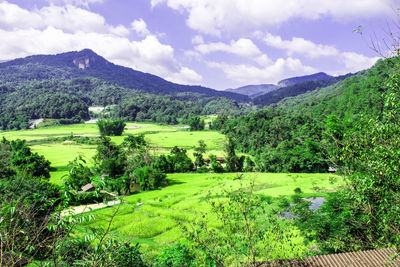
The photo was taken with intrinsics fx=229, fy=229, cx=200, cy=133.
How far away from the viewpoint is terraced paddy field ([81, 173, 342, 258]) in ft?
57.5

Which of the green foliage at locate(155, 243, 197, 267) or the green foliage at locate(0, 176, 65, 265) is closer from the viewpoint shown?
the green foliage at locate(0, 176, 65, 265)

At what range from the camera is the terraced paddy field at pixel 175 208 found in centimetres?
1752

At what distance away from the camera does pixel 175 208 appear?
24922 mm

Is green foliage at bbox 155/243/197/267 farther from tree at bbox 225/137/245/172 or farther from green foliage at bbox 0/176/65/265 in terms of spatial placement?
tree at bbox 225/137/245/172

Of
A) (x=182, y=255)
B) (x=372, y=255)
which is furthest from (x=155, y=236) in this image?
(x=372, y=255)

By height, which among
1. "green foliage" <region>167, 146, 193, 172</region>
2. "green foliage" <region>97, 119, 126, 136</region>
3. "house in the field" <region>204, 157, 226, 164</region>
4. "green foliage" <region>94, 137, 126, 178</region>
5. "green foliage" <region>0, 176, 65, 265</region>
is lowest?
"house in the field" <region>204, 157, 226, 164</region>

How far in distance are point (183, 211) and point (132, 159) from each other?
74.7 feet

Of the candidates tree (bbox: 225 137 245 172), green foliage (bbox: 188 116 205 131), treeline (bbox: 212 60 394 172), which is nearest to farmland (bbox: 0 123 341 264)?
tree (bbox: 225 137 245 172)

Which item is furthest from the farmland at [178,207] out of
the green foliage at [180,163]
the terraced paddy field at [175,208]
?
A: the green foliage at [180,163]

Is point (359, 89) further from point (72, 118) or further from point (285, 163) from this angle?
point (72, 118)

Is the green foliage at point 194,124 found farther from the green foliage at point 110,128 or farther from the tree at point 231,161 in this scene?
the tree at point 231,161

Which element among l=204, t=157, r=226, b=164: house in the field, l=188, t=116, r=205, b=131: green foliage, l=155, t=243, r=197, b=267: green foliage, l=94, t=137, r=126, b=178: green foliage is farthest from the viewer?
l=188, t=116, r=205, b=131: green foliage

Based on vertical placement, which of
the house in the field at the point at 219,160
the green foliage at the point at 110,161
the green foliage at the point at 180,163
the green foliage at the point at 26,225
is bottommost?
the house in the field at the point at 219,160

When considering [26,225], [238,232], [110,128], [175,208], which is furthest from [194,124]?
[26,225]
